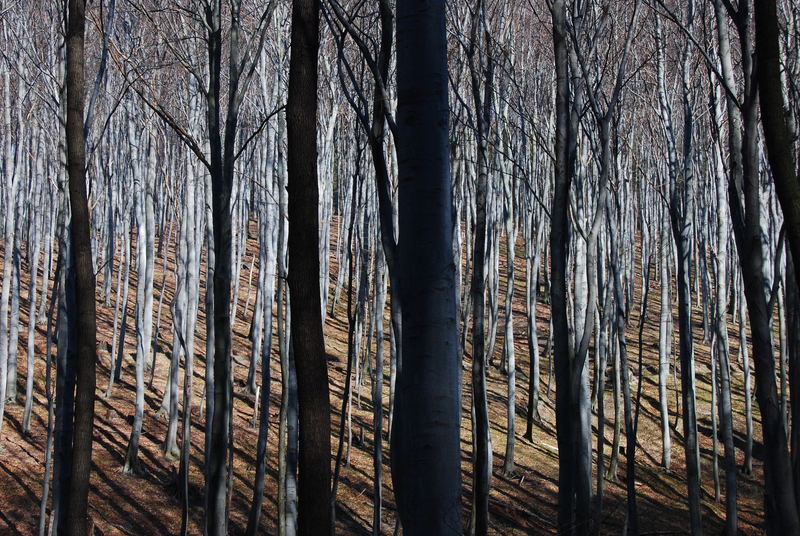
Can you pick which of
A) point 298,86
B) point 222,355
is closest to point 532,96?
point 222,355

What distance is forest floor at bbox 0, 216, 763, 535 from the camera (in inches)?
417

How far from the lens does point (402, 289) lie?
2.37m

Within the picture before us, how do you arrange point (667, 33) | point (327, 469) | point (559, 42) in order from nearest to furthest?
point (327, 469) < point (559, 42) < point (667, 33)

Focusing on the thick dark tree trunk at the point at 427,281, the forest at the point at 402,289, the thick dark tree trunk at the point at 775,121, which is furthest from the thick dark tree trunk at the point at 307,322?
the thick dark tree trunk at the point at 775,121

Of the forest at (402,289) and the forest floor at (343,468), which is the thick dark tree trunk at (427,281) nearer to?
the forest at (402,289)

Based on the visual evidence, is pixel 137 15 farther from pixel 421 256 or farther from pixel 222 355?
pixel 421 256

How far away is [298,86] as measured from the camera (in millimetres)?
3723

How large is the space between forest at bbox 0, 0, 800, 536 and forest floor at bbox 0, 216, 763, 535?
62mm

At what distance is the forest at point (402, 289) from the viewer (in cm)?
313

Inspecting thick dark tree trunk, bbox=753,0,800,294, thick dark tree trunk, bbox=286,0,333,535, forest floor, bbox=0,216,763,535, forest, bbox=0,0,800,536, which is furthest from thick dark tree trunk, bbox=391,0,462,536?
forest floor, bbox=0,216,763,535

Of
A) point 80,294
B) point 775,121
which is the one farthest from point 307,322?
point 80,294

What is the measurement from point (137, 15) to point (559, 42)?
9.06 meters

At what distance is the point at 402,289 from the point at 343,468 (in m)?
10.5

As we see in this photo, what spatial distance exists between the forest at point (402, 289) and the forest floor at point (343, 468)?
6cm
